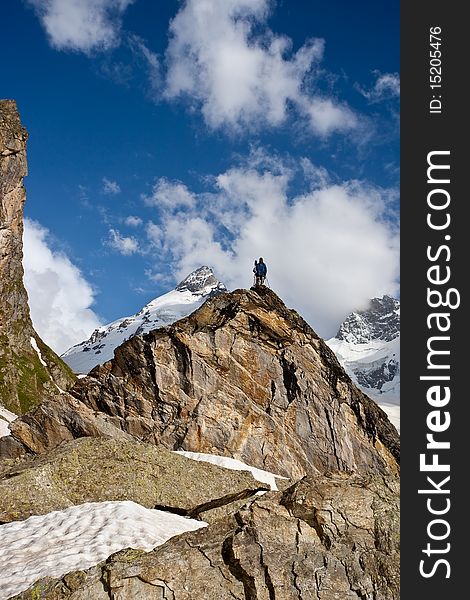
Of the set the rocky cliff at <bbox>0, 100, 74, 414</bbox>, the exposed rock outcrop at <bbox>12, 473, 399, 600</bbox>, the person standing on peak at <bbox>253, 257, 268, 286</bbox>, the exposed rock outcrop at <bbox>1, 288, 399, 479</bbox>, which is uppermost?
the rocky cliff at <bbox>0, 100, 74, 414</bbox>

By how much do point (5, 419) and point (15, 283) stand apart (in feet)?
138

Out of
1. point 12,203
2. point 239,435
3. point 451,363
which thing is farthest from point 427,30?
point 12,203

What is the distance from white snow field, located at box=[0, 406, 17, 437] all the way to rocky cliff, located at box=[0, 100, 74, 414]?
1188 centimetres

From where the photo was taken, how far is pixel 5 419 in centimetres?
7494

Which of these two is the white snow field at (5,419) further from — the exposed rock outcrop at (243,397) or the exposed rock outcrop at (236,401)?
the exposed rock outcrop at (243,397)

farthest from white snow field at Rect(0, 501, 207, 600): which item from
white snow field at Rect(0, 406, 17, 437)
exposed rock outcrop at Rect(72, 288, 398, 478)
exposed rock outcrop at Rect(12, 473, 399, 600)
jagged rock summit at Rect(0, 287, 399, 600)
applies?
white snow field at Rect(0, 406, 17, 437)

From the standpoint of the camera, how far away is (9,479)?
1903cm

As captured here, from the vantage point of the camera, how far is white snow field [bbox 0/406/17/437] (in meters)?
64.9

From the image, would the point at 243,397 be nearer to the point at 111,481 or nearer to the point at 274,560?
the point at 111,481

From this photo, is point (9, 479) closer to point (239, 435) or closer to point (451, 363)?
point (451, 363)

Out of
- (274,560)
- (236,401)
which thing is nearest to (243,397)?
(236,401)

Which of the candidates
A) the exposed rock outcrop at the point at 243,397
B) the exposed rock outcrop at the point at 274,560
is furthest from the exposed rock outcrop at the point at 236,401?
the exposed rock outcrop at the point at 274,560

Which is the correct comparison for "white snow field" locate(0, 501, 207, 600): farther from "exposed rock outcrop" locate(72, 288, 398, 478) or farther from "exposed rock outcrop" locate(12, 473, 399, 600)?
"exposed rock outcrop" locate(72, 288, 398, 478)

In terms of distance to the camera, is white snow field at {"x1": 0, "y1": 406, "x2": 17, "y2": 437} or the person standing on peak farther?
white snow field at {"x1": 0, "y1": 406, "x2": 17, "y2": 437}
